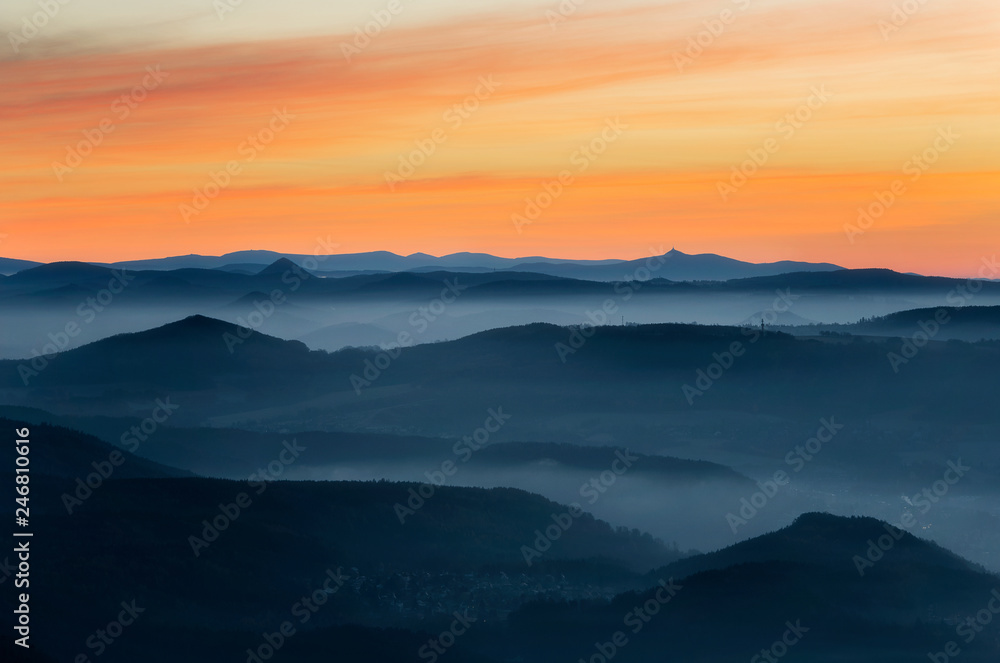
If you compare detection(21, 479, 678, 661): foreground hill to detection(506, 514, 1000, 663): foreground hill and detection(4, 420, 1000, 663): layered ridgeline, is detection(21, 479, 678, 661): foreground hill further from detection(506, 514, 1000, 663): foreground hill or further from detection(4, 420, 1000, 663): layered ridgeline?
detection(506, 514, 1000, 663): foreground hill

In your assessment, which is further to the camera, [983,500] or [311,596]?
[983,500]

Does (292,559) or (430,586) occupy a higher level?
(292,559)

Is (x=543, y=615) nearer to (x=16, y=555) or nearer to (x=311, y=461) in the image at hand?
(x=16, y=555)

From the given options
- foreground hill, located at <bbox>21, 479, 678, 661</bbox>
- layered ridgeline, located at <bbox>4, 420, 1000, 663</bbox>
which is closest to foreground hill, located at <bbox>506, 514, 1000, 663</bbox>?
layered ridgeline, located at <bbox>4, 420, 1000, 663</bbox>

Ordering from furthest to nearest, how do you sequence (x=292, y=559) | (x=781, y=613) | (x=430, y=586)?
(x=292, y=559) < (x=430, y=586) < (x=781, y=613)

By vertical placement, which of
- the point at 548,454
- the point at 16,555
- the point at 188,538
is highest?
the point at 16,555

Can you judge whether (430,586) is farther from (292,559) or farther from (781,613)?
(781,613)

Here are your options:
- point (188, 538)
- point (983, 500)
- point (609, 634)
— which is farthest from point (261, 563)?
point (983, 500)

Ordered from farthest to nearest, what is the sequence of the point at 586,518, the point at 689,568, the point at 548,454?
the point at 548,454
the point at 586,518
the point at 689,568

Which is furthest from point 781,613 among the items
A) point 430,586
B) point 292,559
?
point 292,559

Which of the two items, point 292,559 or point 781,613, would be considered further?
point 292,559

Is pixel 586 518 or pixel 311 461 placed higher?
pixel 311 461
